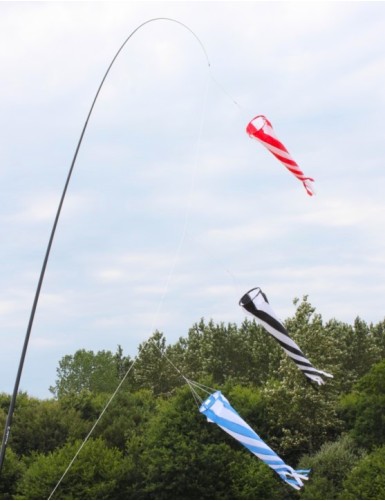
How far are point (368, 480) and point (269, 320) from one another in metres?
18.2

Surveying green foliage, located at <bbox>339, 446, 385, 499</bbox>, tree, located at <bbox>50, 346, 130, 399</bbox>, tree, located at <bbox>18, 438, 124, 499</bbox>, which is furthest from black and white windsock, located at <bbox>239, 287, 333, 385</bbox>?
tree, located at <bbox>50, 346, 130, 399</bbox>

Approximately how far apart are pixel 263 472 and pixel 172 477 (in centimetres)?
373

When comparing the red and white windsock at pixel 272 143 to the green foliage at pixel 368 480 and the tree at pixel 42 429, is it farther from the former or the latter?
the tree at pixel 42 429

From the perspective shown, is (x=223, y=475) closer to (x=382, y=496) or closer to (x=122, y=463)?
(x=122, y=463)

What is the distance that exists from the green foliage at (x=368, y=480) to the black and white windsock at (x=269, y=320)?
17.0 meters

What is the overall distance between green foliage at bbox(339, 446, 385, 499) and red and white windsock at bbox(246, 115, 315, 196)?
17.3m

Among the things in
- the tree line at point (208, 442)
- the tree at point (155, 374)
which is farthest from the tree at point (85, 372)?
the tree line at point (208, 442)

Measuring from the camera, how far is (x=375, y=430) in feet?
108

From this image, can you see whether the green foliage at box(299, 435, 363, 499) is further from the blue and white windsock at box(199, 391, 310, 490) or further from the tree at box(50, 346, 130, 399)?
the tree at box(50, 346, 130, 399)

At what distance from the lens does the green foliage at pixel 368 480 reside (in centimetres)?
2753

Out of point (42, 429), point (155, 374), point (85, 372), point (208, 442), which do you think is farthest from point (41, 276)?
point (85, 372)

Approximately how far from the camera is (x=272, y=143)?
1311 cm

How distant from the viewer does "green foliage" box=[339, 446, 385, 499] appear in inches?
1084

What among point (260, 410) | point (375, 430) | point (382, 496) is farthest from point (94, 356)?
point (382, 496)
